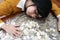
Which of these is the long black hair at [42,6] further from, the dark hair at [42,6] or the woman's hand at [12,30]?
the woman's hand at [12,30]

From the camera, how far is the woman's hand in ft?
3.70

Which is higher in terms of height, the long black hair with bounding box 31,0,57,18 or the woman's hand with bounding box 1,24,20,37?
the long black hair with bounding box 31,0,57,18

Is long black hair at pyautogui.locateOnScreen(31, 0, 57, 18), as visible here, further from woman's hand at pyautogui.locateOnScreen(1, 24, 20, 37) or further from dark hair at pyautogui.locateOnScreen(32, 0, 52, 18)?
woman's hand at pyautogui.locateOnScreen(1, 24, 20, 37)

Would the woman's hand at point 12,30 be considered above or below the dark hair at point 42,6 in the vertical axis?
below

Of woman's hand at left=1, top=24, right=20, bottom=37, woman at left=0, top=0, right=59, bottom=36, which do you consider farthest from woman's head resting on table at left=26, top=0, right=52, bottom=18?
woman's hand at left=1, top=24, right=20, bottom=37

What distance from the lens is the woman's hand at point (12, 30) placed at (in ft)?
3.70

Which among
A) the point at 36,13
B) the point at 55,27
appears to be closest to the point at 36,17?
the point at 36,13

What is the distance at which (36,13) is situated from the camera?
3.89ft

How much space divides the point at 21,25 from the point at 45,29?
0.56 feet

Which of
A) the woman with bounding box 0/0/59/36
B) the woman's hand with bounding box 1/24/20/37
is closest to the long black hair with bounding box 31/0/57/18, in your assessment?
the woman with bounding box 0/0/59/36

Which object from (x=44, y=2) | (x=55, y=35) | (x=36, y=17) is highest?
(x=44, y=2)

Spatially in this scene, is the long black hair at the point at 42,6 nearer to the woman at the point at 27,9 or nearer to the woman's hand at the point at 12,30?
the woman at the point at 27,9

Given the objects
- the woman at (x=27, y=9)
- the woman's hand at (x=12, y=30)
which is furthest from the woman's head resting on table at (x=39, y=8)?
the woman's hand at (x=12, y=30)

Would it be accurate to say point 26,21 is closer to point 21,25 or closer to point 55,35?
point 21,25
